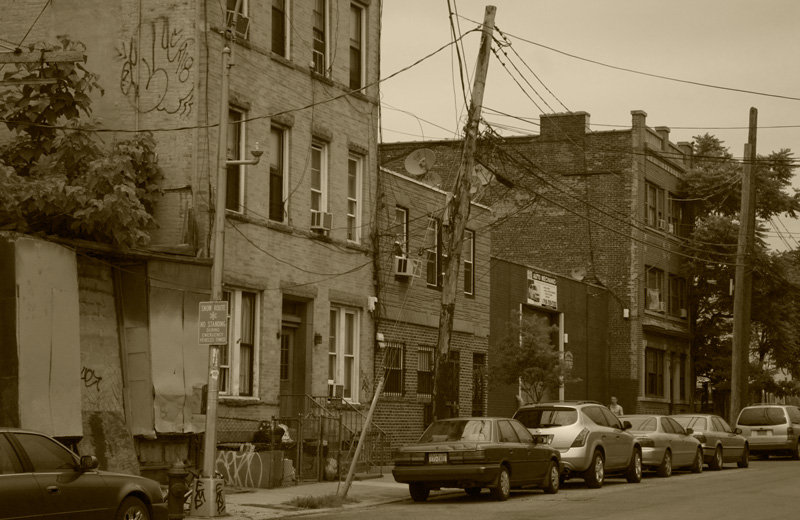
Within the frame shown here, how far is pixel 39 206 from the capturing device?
64.4 feet

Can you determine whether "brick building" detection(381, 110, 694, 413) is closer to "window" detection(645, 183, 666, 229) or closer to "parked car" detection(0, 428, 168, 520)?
"window" detection(645, 183, 666, 229)

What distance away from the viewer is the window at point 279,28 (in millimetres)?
24750

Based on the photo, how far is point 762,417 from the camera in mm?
35156

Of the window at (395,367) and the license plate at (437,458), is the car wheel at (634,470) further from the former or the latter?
the license plate at (437,458)

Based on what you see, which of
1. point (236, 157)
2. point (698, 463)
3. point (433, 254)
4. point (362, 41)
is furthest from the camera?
point (433, 254)

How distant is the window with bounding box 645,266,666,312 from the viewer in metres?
46.3

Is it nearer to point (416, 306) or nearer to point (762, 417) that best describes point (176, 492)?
point (416, 306)

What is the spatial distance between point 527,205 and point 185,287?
2456 cm

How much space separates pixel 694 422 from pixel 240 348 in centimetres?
1322

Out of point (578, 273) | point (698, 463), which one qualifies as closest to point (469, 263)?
point (698, 463)

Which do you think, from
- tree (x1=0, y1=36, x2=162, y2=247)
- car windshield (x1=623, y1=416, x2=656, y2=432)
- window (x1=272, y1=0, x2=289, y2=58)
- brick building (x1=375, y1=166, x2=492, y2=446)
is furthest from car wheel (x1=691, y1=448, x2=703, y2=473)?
tree (x1=0, y1=36, x2=162, y2=247)

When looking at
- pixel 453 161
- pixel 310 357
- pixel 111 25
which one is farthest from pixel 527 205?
pixel 111 25

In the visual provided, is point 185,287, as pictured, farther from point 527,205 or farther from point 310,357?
point 527,205

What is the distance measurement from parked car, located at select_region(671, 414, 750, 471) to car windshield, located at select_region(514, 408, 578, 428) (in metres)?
7.36
